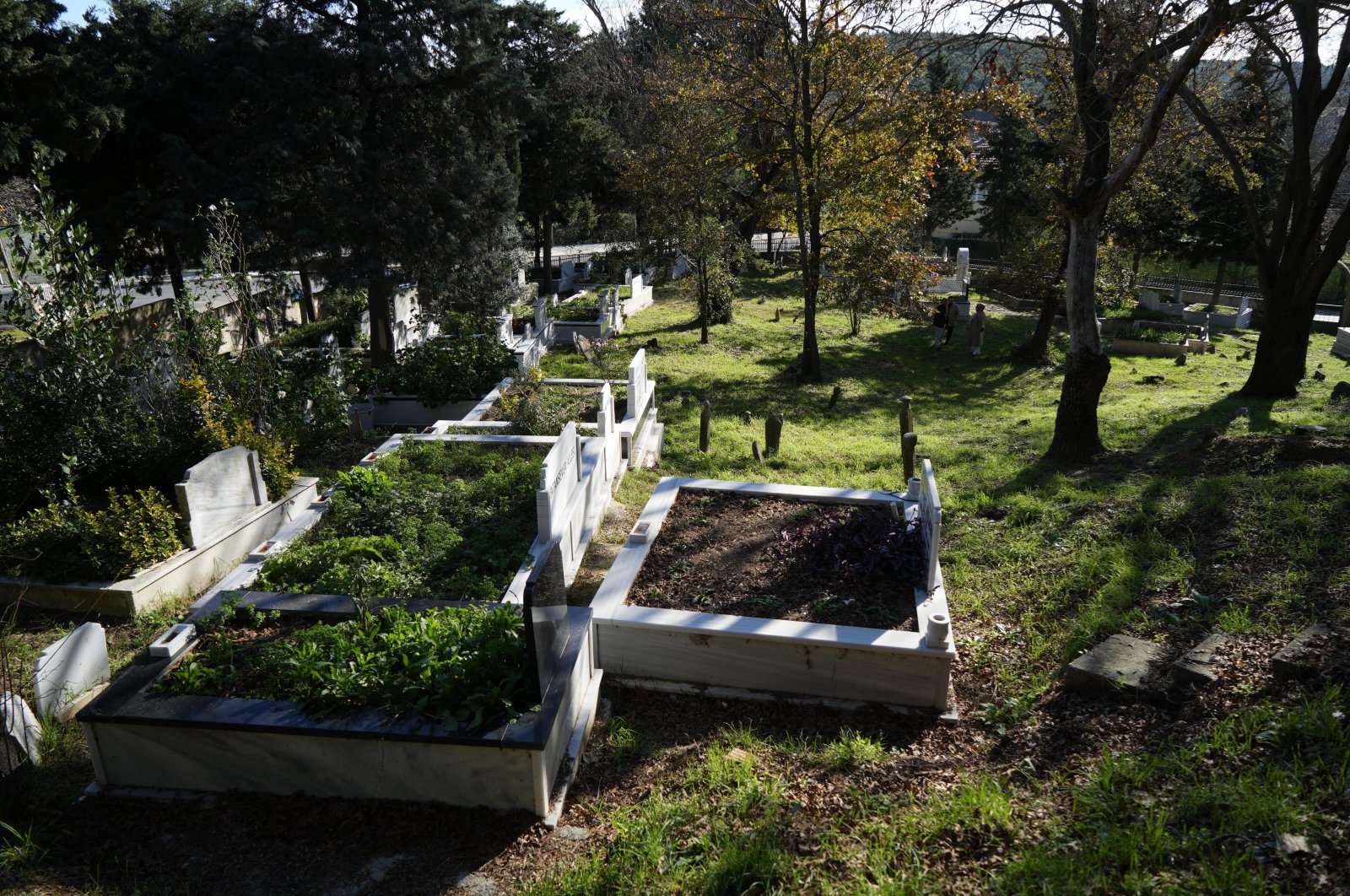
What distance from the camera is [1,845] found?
408 centimetres

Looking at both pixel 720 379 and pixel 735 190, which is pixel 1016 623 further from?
pixel 735 190

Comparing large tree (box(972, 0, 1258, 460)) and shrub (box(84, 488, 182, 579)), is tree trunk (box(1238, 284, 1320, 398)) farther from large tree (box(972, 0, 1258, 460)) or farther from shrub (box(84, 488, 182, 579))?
shrub (box(84, 488, 182, 579))

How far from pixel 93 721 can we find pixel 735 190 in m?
26.1

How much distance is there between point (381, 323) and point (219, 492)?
954 cm

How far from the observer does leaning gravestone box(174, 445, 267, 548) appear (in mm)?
Answer: 7219

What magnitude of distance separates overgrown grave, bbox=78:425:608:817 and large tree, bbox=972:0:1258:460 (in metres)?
7.34

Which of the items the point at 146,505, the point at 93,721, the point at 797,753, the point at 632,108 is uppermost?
the point at 632,108

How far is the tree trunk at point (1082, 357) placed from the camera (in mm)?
9250

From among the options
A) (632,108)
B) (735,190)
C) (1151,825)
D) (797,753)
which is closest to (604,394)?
(797,753)

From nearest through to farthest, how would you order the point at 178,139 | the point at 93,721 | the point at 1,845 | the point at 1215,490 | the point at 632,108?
the point at 1,845
the point at 93,721
the point at 1215,490
the point at 178,139
the point at 632,108

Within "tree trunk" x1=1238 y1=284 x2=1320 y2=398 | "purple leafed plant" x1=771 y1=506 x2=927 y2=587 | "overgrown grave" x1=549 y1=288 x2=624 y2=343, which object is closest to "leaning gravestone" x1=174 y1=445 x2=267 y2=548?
"purple leafed plant" x1=771 y1=506 x2=927 y2=587

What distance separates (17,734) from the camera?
15.2 ft

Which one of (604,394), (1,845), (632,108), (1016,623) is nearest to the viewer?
A: (1,845)

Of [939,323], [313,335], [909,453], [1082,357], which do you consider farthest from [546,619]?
[939,323]
